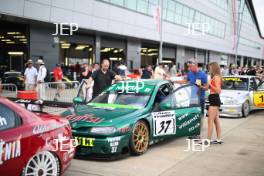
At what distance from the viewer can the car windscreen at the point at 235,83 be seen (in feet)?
43.8

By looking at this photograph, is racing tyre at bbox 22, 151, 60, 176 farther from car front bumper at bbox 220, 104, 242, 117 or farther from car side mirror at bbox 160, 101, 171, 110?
car front bumper at bbox 220, 104, 242, 117

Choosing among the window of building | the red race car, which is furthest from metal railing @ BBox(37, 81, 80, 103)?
the window of building

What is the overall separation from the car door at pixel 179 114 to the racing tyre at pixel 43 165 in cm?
271

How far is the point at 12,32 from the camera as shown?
84.2 ft

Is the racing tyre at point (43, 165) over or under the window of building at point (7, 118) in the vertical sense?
under

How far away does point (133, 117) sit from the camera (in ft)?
22.3

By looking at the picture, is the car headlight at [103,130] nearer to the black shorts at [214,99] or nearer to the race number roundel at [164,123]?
the race number roundel at [164,123]

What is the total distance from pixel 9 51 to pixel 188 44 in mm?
23705

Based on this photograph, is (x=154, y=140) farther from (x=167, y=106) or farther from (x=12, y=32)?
(x=12, y=32)

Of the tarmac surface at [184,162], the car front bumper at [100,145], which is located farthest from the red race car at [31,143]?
the car front bumper at [100,145]

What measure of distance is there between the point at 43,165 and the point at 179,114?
364 centimetres

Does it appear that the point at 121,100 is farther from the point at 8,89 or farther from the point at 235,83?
the point at 235,83

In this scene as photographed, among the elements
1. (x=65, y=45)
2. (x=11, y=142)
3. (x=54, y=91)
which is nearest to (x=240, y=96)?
(x=54, y=91)

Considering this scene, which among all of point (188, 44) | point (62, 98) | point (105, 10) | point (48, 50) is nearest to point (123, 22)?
point (105, 10)
